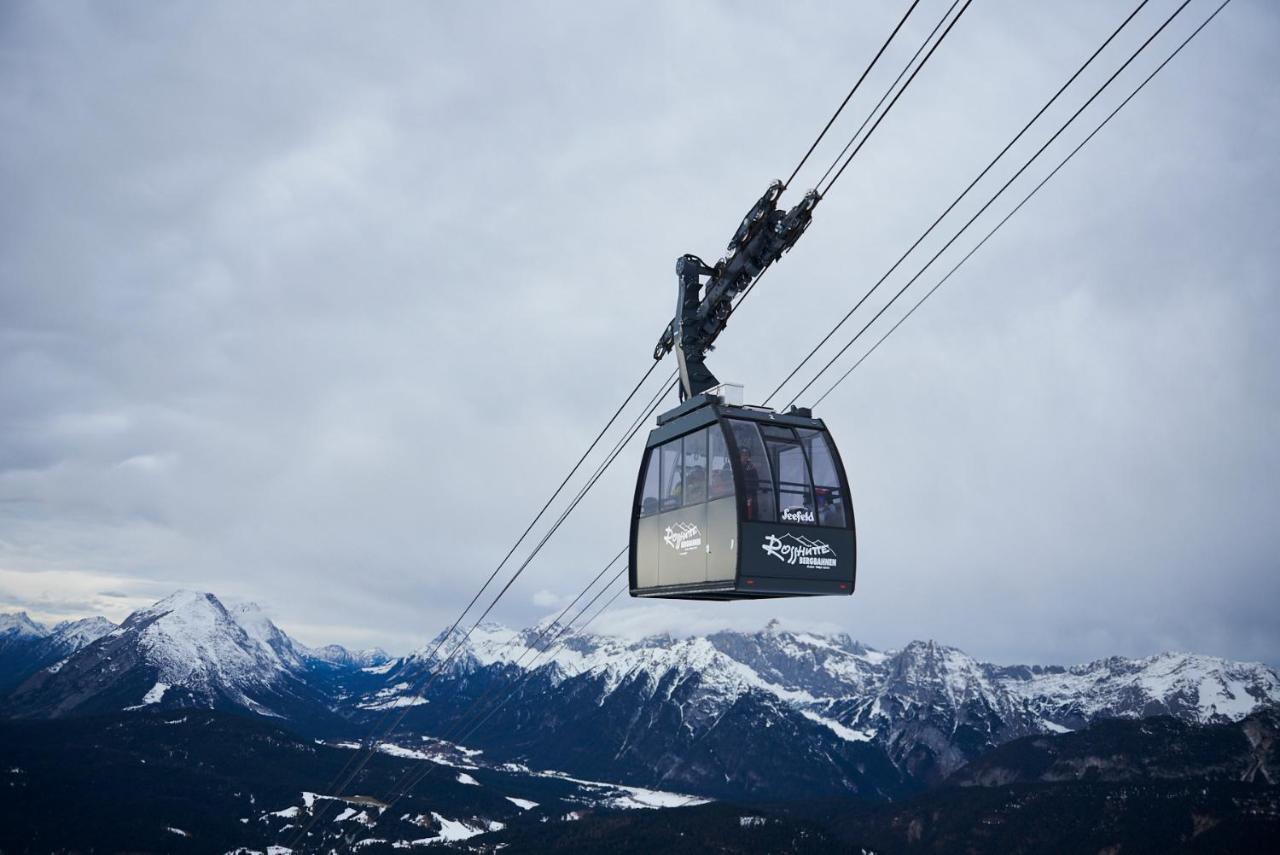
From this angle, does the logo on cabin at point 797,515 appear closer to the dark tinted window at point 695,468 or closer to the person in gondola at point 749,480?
the person in gondola at point 749,480

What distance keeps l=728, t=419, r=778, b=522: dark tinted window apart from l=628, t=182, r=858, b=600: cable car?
0.08 feet

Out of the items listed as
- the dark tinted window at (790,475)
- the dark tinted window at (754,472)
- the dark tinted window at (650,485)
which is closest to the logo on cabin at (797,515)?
the dark tinted window at (790,475)

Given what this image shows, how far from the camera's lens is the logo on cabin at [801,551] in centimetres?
1675

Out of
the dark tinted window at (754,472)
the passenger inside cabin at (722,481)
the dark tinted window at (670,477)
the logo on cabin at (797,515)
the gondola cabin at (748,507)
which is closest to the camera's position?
the gondola cabin at (748,507)

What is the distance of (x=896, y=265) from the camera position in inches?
604

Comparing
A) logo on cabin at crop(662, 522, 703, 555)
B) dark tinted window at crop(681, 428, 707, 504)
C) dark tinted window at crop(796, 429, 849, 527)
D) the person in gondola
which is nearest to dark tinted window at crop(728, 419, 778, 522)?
the person in gondola

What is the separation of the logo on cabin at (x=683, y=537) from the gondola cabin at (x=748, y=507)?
0.07 ft

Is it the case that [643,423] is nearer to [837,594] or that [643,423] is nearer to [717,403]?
[717,403]

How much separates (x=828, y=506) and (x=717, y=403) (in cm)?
334

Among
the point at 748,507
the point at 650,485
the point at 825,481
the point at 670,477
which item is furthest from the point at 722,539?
the point at 650,485

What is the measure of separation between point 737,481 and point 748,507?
1.88ft

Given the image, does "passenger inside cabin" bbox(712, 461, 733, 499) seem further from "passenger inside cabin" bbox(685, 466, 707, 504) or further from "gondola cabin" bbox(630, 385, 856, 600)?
"passenger inside cabin" bbox(685, 466, 707, 504)

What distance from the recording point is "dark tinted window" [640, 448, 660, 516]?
19922mm

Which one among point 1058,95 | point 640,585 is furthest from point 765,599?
point 1058,95
